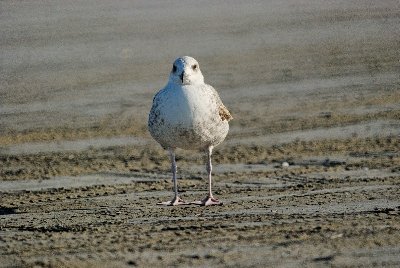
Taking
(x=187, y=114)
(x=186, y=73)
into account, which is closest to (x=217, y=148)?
(x=186, y=73)

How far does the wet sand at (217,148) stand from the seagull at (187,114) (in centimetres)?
55

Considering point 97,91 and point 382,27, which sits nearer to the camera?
point 97,91

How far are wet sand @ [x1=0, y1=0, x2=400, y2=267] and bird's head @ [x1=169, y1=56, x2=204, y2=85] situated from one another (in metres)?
1.06

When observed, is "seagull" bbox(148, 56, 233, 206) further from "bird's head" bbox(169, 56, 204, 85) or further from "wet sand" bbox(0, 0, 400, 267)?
"wet sand" bbox(0, 0, 400, 267)

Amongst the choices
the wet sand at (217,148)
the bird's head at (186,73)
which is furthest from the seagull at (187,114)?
the wet sand at (217,148)

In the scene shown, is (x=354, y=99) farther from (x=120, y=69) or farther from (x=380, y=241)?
(x=380, y=241)

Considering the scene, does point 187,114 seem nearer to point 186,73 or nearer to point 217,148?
point 186,73

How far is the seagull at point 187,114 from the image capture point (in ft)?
28.9

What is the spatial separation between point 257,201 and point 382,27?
9869 mm

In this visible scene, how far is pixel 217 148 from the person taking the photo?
11742 millimetres

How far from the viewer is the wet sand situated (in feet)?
21.4

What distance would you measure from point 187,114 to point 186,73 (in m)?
0.47

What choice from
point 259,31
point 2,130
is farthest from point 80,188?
point 259,31

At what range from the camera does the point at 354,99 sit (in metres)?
13.7
